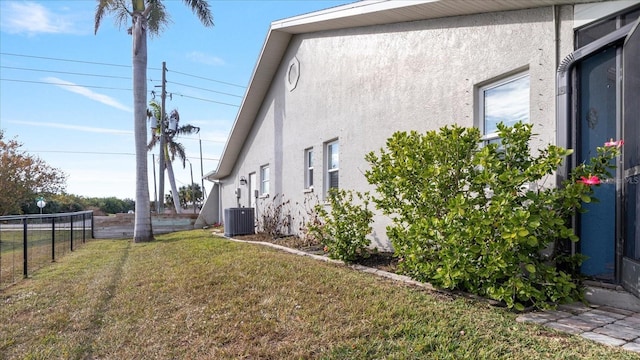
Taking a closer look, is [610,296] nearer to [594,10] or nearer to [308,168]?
[594,10]

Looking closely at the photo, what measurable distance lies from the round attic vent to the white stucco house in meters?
A: 0.07

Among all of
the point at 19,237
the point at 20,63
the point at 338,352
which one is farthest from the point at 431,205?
the point at 20,63

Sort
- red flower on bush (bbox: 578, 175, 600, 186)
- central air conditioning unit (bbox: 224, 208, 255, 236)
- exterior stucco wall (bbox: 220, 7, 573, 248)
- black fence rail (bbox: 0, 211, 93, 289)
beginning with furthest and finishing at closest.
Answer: central air conditioning unit (bbox: 224, 208, 255, 236), black fence rail (bbox: 0, 211, 93, 289), exterior stucco wall (bbox: 220, 7, 573, 248), red flower on bush (bbox: 578, 175, 600, 186)

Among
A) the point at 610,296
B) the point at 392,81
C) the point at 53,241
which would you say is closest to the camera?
the point at 610,296

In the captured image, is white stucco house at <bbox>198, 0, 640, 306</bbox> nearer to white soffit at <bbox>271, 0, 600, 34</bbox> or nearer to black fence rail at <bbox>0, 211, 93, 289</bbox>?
white soffit at <bbox>271, 0, 600, 34</bbox>

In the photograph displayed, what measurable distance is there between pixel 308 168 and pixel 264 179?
12.9 feet

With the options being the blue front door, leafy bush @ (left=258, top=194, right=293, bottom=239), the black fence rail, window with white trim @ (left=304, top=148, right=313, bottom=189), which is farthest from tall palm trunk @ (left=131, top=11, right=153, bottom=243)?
the blue front door

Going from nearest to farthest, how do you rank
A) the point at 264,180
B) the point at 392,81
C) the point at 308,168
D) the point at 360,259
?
the point at 360,259 < the point at 392,81 < the point at 308,168 < the point at 264,180

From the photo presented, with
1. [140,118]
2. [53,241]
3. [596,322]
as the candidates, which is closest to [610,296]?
[596,322]

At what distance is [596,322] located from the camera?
3.50 meters

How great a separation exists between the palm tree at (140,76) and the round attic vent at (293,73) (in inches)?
213

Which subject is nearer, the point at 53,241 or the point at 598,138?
the point at 598,138

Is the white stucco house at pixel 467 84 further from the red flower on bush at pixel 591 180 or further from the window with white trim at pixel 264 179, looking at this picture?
the window with white trim at pixel 264 179

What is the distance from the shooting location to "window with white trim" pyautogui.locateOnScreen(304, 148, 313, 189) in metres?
10.6
